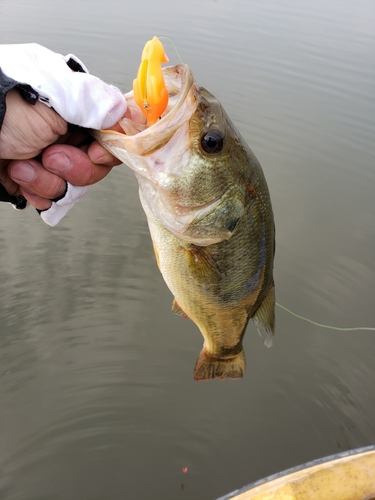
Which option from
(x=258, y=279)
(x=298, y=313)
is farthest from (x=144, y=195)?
(x=298, y=313)

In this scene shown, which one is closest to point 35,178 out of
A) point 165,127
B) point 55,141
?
point 55,141

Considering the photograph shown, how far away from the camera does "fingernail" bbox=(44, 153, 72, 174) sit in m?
1.72

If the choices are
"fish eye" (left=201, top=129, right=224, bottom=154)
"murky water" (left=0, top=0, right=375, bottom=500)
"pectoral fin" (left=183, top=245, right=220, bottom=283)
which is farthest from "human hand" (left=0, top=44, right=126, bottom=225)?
"murky water" (left=0, top=0, right=375, bottom=500)

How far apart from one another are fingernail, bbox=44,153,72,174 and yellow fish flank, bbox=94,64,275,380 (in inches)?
6.9

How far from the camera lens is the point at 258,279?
1.98 metres

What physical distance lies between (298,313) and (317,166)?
9.95 feet

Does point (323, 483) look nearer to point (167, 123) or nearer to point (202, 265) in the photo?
point (202, 265)

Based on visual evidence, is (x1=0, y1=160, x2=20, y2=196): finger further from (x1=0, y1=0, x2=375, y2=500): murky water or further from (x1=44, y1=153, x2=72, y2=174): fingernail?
(x1=0, y1=0, x2=375, y2=500): murky water

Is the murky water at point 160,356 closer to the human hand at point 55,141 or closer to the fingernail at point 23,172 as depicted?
the human hand at point 55,141

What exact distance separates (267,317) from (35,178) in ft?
4.28

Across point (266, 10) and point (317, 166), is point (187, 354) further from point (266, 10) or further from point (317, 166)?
point (266, 10)

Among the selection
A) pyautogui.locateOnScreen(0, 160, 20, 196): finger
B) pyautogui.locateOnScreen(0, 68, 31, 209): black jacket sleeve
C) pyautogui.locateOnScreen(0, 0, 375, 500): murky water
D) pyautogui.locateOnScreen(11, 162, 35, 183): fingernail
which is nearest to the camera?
pyautogui.locateOnScreen(0, 68, 31, 209): black jacket sleeve

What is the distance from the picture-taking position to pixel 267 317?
7.14 ft

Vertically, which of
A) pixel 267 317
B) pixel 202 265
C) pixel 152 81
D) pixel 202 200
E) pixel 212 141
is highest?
pixel 152 81
